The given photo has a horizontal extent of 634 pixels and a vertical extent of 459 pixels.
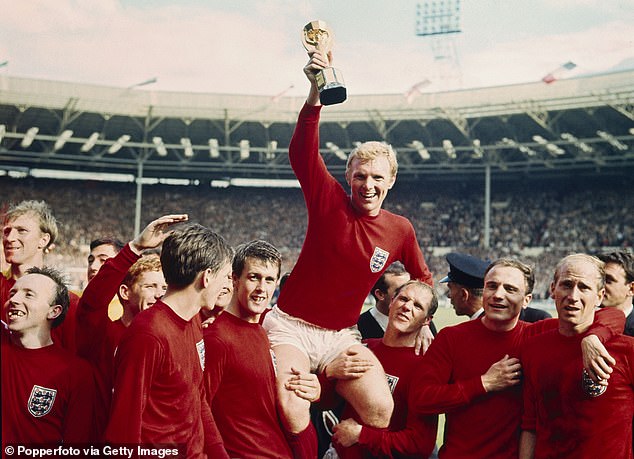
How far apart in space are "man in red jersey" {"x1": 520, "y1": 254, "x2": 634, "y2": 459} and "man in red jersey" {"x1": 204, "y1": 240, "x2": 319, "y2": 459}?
1.16m

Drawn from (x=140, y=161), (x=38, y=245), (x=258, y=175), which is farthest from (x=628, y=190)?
(x=38, y=245)

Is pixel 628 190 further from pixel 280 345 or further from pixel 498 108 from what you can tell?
pixel 280 345

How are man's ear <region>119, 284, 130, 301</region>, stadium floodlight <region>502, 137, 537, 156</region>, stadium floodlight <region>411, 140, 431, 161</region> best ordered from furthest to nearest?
stadium floodlight <region>411, 140, 431, 161</region> → stadium floodlight <region>502, 137, 537, 156</region> → man's ear <region>119, 284, 130, 301</region>

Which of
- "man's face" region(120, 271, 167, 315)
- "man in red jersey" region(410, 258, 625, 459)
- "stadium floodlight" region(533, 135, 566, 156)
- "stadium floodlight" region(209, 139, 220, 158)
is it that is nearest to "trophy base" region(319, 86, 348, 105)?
"man in red jersey" region(410, 258, 625, 459)

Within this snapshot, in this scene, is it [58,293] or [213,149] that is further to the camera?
[213,149]

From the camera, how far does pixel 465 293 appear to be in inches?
188

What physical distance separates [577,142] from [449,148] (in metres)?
5.51

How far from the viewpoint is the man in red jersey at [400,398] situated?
366 centimetres

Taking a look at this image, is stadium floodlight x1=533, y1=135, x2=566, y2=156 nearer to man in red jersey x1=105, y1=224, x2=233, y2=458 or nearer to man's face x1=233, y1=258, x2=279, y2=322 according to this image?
man's face x1=233, y1=258, x2=279, y2=322

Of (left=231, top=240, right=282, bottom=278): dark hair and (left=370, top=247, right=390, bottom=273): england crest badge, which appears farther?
(left=370, top=247, right=390, bottom=273): england crest badge

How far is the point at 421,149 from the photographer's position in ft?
102

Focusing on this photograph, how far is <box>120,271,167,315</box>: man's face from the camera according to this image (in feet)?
12.4

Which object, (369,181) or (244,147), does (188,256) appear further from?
(244,147)

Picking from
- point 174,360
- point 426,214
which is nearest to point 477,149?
point 426,214
